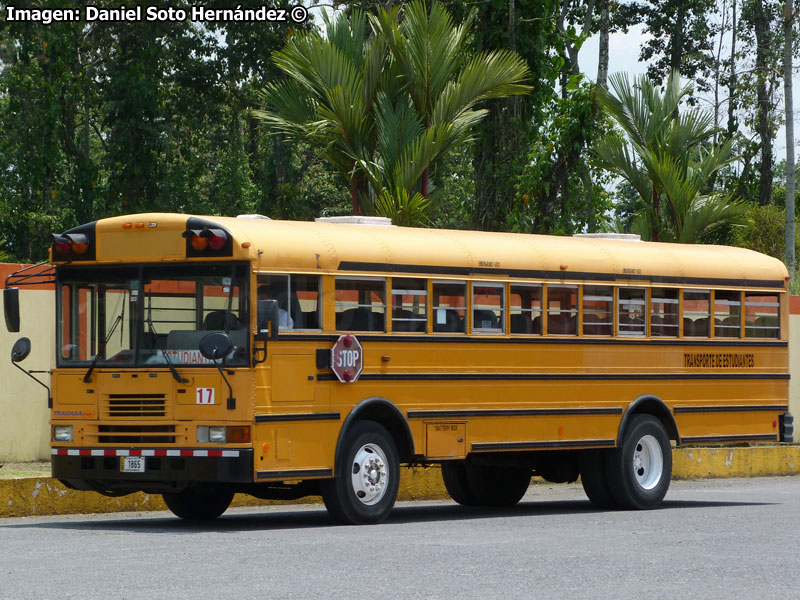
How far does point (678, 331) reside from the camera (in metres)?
15.3

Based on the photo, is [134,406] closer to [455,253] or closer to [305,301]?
[305,301]

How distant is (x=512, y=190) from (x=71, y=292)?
10963 mm

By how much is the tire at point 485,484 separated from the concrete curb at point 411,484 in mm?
680

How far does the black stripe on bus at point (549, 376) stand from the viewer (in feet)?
41.8

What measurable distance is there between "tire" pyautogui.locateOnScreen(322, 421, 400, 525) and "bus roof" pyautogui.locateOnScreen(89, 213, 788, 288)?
1.39 meters

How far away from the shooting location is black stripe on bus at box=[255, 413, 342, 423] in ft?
38.5

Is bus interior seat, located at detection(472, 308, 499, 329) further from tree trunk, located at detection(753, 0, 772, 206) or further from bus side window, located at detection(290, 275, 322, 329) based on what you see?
tree trunk, located at detection(753, 0, 772, 206)

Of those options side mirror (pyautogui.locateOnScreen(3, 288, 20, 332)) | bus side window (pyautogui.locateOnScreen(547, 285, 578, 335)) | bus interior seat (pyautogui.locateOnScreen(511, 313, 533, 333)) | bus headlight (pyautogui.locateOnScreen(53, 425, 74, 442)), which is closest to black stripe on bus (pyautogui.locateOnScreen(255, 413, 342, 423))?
bus headlight (pyautogui.locateOnScreen(53, 425, 74, 442))

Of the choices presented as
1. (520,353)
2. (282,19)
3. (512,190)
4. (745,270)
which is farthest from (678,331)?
(282,19)

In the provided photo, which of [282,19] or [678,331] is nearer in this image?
[678,331]

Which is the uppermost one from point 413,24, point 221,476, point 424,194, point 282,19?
point 282,19

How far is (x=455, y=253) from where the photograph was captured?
13398 mm

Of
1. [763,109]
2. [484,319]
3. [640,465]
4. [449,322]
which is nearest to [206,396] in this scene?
[449,322]

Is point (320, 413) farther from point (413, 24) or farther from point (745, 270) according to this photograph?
point (413, 24)
